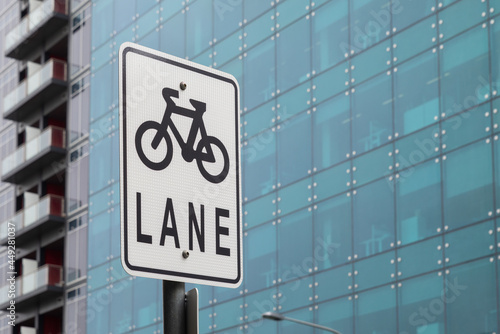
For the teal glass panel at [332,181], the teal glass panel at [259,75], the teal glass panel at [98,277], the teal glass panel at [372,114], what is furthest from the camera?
the teal glass panel at [98,277]

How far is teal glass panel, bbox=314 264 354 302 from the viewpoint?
28.0m

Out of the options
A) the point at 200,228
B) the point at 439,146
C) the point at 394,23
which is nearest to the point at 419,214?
the point at 439,146

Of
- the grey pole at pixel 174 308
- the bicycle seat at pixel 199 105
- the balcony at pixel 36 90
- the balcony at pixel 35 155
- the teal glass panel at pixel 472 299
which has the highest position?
the balcony at pixel 36 90

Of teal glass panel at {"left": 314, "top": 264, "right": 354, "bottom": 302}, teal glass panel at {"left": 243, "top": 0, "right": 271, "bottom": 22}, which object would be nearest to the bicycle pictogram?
teal glass panel at {"left": 314, "top": 264, "right": 354, "bottom": 302}

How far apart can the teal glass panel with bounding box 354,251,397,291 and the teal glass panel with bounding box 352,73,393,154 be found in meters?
3.11

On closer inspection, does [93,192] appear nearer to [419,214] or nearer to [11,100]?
[11,100]

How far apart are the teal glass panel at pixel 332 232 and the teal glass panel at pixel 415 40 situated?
429 centimetres

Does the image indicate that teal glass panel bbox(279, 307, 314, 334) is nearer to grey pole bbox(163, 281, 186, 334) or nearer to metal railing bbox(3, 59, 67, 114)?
metal railing bbox(3, 59, 67, 114)

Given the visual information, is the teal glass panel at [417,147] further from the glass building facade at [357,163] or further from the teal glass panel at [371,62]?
the teal glass panel at [371,62]

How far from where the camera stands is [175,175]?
402 cm

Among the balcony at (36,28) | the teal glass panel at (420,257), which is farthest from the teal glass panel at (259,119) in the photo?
the balcony at (36,28)

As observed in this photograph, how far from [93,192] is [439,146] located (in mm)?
19690

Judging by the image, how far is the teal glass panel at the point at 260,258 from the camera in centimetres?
3095

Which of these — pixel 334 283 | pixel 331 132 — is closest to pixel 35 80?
pixel 331 132
